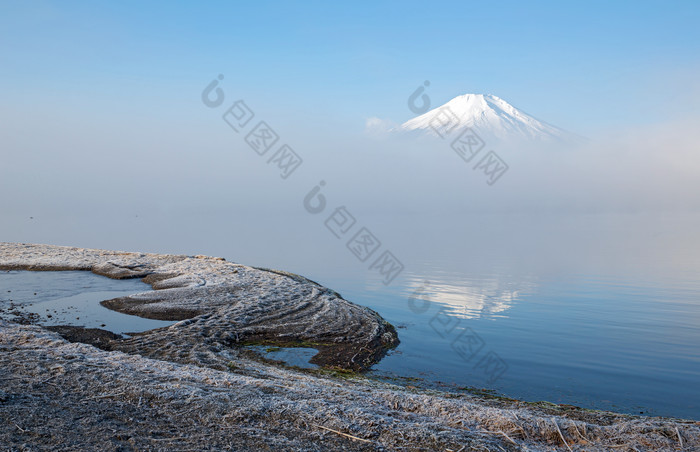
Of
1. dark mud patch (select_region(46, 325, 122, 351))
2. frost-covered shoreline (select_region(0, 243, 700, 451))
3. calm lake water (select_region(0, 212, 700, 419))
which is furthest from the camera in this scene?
dark mud patch (select_region(46, 325, 122, 351))

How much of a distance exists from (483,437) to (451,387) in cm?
413

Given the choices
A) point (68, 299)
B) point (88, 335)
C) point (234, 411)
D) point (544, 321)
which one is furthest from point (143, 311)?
point (544, 321)

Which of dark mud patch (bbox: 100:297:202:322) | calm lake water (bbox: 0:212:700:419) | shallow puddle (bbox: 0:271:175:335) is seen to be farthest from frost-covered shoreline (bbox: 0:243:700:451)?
dark mud patch (bbox: 100:297:202:322)

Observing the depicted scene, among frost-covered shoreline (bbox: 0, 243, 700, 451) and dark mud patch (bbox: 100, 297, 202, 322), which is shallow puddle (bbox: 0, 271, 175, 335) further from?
frost-covered shoreline (bbox: 0, 243, 700, 451)

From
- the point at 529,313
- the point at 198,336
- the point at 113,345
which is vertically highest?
the point at 529,313

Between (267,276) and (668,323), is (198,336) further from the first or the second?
(668,323)

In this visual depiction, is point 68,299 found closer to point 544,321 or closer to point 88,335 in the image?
point 88,335

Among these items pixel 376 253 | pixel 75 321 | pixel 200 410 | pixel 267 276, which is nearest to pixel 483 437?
pixel 200 410

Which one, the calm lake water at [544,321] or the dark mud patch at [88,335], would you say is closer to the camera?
the calm lake water at [544,321]

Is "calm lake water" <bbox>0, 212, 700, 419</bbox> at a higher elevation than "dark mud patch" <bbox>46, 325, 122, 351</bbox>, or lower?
higher

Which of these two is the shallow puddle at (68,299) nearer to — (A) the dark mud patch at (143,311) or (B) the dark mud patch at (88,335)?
(A) the dark mud patch at (143,311)

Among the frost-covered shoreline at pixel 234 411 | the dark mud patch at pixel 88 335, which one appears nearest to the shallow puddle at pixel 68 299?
the dark mud patch at pixel 88 335

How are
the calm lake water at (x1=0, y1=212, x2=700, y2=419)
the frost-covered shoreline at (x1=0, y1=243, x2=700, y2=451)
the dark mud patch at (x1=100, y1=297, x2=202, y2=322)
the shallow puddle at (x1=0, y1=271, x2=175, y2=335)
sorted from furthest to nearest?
the dark mud patch at (x1=100, y1=297, x2=202, y2=322), the shallow puddle at (x1=0, y1=271, x2=175, y2=335), the calm lake water at (x1=0, y1=212, x2=700, y2=419), the frost-covered shoreline at (x1=0, y1=243, x2=700, y2=451)

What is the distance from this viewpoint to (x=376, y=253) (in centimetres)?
4328
